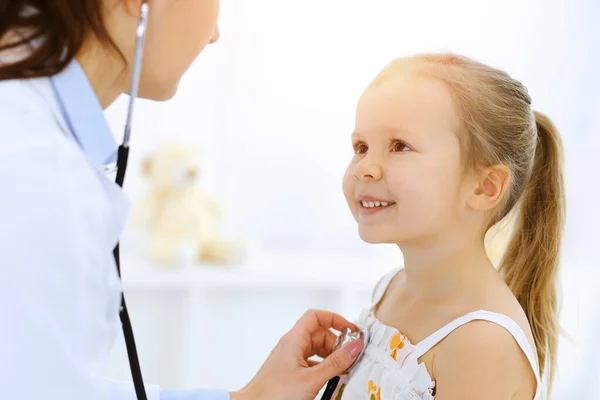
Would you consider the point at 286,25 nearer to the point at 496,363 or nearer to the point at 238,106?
the point at 238,106

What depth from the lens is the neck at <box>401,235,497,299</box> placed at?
4.06 ft

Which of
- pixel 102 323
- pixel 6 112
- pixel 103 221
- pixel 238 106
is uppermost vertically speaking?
pixel 6 112

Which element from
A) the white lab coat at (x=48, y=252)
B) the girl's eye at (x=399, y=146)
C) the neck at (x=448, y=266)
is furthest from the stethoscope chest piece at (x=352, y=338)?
the white lab coat at (x=48, y=252)

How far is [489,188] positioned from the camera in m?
1.25

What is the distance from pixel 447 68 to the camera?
1.26m

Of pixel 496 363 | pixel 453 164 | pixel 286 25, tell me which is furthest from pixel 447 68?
pixel 286 25

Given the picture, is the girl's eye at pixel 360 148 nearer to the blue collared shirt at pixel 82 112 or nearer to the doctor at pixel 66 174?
the doctor at pixel 66 174

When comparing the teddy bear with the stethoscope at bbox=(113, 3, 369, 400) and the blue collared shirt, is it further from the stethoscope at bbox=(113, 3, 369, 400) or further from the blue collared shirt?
the blue collared shirt

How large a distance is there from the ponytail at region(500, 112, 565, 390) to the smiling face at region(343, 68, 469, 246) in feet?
0.61

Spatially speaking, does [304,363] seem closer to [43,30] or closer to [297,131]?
[43,30]

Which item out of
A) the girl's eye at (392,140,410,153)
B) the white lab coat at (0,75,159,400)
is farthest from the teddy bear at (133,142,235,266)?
the white lab coat at (0,75,159,400)

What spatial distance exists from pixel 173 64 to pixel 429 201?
44 cm

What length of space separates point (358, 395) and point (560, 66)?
2.28 m

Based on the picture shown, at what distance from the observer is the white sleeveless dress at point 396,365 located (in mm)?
1142
